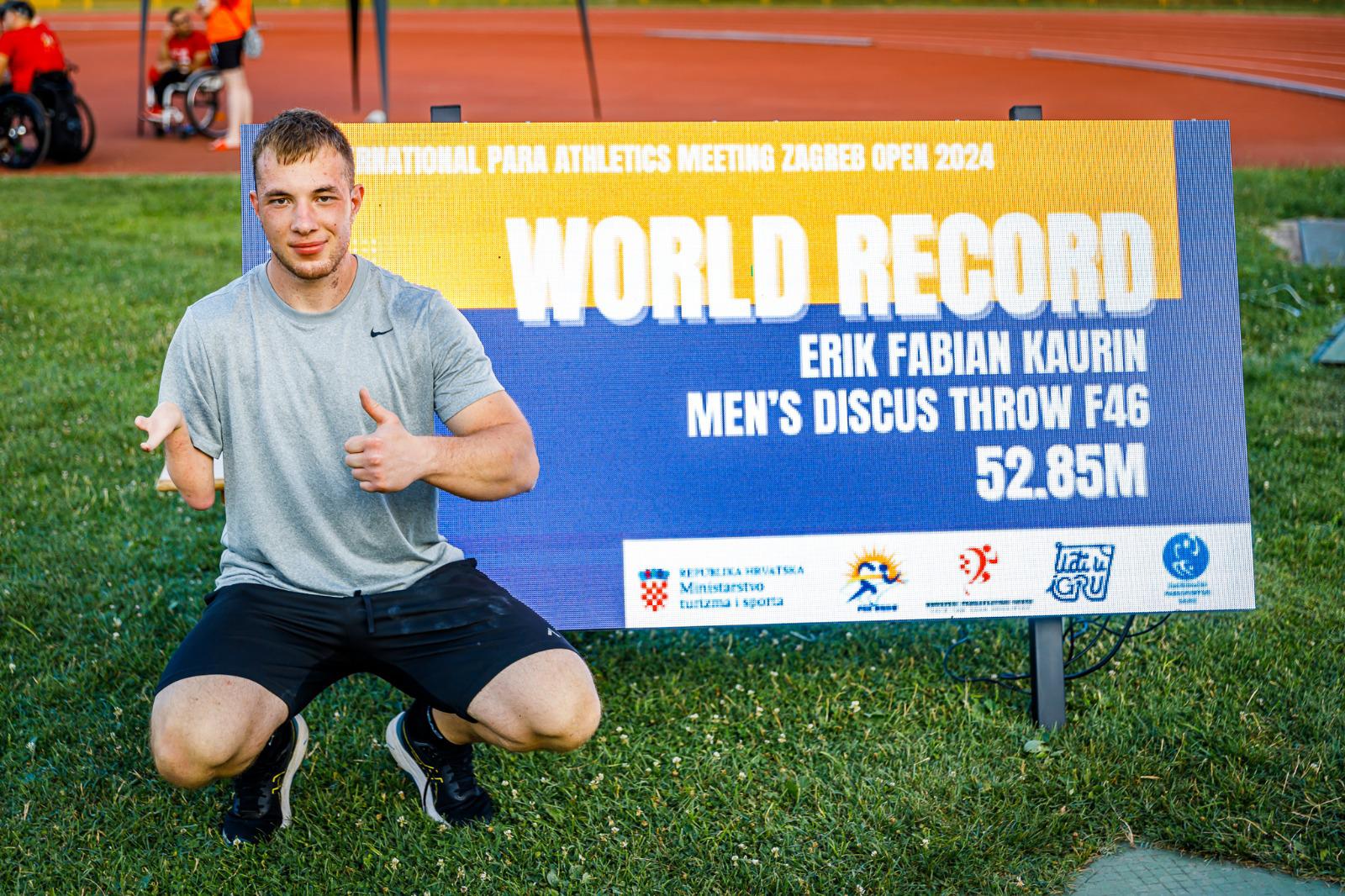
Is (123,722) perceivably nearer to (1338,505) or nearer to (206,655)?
(206,655)

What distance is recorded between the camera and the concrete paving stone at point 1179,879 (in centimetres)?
324

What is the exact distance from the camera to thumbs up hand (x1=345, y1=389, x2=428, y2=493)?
2.89 metres

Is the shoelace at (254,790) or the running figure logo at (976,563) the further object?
the running figure logo at (976,563)

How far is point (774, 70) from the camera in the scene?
23453 mm

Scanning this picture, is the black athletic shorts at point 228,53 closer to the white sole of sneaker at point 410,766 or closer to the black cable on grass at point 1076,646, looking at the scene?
the black cable on grass at point 1076,646

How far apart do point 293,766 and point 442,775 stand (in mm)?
400

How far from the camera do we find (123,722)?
4121 mm

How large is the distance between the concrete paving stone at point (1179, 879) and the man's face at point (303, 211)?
2414 mm

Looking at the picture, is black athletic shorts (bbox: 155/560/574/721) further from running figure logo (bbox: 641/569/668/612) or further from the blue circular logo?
the blue circular logo

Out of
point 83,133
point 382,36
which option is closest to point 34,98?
point 83,133

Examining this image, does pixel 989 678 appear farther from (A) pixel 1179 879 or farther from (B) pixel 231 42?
(B) pixel 231 42

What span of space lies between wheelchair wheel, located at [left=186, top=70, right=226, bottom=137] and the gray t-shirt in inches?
528

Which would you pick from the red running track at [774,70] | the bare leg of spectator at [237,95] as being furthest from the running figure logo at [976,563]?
the bare leg of spectator at [237,95]

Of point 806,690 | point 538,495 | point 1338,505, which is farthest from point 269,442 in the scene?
point 1338,505
